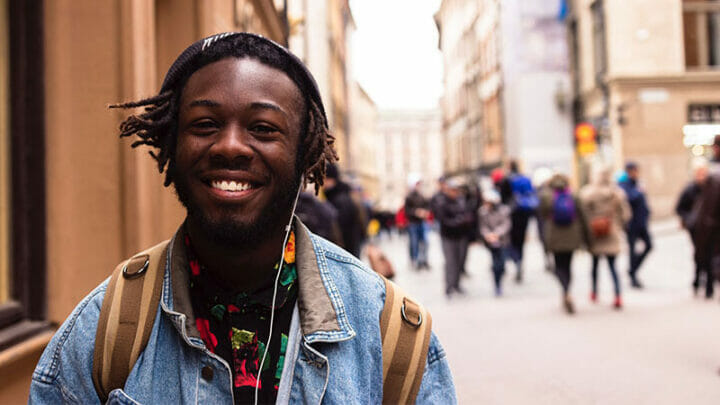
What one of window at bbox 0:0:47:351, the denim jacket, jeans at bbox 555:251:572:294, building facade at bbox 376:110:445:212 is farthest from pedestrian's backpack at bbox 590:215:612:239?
building facade at bbox 376:110:445:212

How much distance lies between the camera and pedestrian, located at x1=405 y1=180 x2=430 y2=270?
52.3 ft

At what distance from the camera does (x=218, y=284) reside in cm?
158

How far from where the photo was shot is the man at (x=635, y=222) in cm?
1086

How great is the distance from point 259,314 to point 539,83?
26.7m

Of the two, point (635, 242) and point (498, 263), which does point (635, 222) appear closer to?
point (635, 242)

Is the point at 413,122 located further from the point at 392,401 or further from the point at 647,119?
the point at 392,401

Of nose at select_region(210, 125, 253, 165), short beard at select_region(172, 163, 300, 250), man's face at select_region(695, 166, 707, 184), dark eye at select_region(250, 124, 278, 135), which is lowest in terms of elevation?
short beard at select_region(172, 163, 300, 250)

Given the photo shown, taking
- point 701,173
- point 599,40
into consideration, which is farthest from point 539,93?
point 701,173

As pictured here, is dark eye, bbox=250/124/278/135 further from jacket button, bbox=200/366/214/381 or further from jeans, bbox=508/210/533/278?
jeans, bbox=508/210/533/278

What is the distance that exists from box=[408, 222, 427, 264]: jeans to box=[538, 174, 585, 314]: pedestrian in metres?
6.36

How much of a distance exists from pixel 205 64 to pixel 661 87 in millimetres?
24307

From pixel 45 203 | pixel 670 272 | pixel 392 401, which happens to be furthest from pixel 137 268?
pixel 670 272

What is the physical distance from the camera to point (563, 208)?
9398 mm

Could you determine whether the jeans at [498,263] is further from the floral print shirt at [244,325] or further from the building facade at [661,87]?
the building facade at [661,87]
